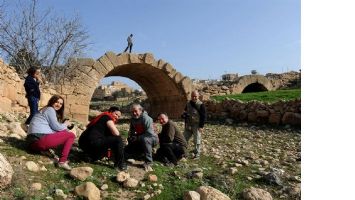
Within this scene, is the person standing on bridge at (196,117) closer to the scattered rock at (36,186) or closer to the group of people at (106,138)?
the group of people at (106,138)

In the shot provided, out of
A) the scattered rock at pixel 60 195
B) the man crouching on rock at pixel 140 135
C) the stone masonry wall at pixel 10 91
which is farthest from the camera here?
the stone masonry wall at pixel 10 91

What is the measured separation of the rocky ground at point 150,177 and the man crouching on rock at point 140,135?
323mm

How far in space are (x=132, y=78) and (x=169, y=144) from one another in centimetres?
1148

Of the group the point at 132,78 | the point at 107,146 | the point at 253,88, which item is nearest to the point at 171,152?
the point at 107,146

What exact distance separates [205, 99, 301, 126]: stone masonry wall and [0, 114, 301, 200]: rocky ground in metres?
4.78

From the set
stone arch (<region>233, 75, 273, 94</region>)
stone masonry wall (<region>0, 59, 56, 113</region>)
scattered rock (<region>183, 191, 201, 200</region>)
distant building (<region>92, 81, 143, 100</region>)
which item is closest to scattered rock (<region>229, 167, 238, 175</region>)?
scattered rock (<region>183, 191, 201, 200</region>)

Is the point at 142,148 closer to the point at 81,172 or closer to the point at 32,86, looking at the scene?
the point at 81,172

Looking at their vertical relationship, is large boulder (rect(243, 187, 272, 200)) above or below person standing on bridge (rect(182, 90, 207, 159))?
below

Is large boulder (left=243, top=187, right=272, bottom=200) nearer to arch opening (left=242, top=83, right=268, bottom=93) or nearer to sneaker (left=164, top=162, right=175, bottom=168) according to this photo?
sneaker (left=164, top=162, right=175, bottom=168)

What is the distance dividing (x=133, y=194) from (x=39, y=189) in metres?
1.15

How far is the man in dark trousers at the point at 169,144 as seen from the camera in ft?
22.3

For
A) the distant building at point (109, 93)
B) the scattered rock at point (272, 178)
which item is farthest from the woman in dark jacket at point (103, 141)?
the distant building at point (109, 93)

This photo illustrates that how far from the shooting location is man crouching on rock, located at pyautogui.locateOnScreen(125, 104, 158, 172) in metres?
6.45
